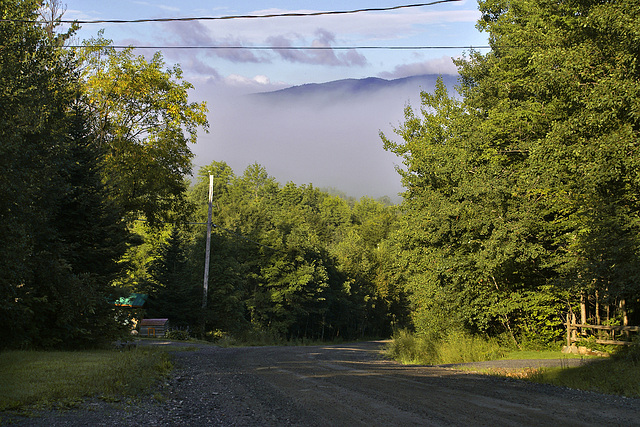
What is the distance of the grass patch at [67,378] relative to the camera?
27.5ft

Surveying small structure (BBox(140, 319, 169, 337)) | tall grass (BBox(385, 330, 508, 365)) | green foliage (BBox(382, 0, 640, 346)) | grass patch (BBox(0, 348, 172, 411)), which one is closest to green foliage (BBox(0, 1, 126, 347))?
grass patch (BBox(0, 348, 172, 411))

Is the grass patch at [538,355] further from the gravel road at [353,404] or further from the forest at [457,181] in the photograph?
the gravel road at [353,404]

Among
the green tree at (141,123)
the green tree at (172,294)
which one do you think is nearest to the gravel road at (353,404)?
the green tree at (141,123)

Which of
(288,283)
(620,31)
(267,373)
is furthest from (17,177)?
(288,283)

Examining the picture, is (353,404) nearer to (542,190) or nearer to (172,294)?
(542,190)

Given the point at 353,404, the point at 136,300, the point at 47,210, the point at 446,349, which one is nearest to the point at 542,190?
the point at 446,349

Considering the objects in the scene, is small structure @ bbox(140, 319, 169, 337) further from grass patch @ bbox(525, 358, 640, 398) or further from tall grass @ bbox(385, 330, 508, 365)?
grass patch @ bbox(525, 358, 640, 398)

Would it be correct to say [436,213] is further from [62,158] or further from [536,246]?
[62,158]

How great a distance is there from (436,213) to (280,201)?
97.9 metres

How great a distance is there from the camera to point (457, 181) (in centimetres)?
2253

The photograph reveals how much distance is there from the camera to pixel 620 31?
50.8ft

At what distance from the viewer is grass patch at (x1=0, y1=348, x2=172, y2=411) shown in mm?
8375

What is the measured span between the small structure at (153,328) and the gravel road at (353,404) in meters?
21.5

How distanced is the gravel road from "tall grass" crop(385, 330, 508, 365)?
6311mm
